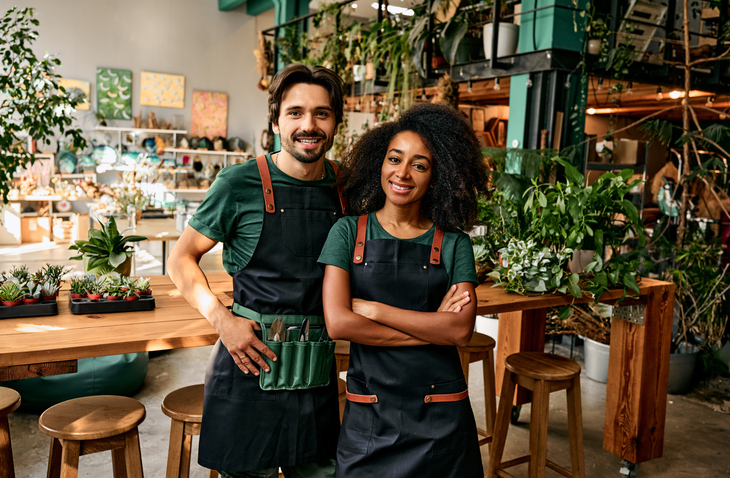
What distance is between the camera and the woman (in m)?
1.58

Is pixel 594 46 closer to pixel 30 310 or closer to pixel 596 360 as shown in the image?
pixel 596 360

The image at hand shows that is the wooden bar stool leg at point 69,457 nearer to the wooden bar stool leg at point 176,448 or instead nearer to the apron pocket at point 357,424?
the wooden bar stool leg at point 176,448

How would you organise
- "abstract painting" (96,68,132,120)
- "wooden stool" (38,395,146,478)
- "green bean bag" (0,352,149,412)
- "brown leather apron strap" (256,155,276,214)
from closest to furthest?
"brown leather apron strap" (256,155,276,214)
"wooden stool" (38,395,146,478)
"green bean bag" (0,352,149,412)
"abstract painting" (96,68,132,120)

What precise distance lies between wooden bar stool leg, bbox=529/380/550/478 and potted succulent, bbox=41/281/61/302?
1943 millimetres

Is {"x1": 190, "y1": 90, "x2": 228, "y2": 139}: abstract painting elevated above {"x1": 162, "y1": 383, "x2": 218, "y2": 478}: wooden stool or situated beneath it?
elevated above

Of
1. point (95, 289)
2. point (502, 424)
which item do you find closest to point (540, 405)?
point (502, 424)

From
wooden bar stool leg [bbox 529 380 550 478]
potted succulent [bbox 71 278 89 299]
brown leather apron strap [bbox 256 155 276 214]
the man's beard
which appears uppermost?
the man's beard

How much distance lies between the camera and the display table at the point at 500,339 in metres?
1.66

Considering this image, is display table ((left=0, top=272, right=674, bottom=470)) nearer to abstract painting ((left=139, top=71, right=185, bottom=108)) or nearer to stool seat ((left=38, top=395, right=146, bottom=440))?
stool seat ((left=38, top=395, right=146, bottom=440))

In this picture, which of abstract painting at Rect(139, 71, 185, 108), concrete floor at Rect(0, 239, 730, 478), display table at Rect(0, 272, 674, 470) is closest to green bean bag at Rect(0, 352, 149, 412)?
concrete floor at Rect(0, 239, 730, 478)

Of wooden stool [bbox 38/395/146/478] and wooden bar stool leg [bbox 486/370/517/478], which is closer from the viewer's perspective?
wooden stool [bbox 38/395/146/478]

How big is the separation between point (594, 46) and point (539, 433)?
3.26 m

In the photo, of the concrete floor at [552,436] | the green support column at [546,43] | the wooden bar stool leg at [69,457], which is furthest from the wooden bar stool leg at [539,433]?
the green support column at [546,43]

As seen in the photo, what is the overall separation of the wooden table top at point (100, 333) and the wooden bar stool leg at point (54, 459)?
43 centimetres
